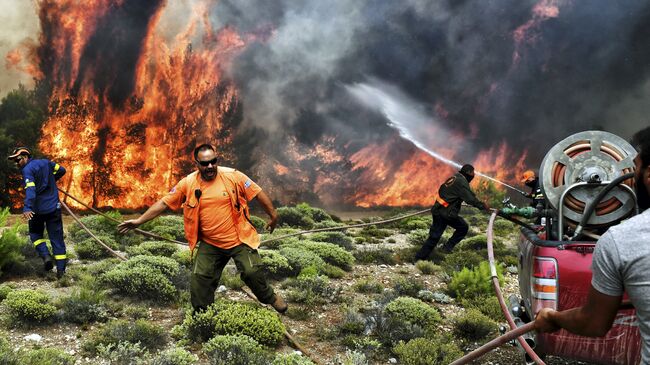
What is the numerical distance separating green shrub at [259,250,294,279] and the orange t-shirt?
3.03 meters

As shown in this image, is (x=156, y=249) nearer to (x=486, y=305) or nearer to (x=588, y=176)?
(x=486, y=305)

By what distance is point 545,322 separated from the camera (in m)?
1.92

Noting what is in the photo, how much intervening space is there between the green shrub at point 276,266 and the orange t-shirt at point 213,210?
9.93ft

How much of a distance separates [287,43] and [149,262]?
4623cm

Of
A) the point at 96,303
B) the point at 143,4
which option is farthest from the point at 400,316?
the point at 143,4

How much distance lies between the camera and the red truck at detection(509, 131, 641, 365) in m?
3.18

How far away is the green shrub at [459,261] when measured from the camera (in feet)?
32.8

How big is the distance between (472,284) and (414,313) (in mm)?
2138

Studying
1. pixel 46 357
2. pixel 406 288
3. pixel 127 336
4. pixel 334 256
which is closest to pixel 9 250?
A: pixel 127 336

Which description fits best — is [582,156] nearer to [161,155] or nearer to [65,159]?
[65,159]

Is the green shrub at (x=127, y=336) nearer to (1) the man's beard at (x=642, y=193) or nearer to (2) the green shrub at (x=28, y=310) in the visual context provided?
(2) the green shrub at (x=28, y=310)

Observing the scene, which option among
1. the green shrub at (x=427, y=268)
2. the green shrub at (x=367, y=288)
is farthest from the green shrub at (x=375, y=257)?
the green shrub at (x=367, y=288)

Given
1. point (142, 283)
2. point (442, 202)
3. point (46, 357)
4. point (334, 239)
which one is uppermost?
point (442, 202)

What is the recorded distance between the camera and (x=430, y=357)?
4.75 m
